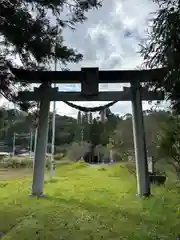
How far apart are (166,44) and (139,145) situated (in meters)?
3.53

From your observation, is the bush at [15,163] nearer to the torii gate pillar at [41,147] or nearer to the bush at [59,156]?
the bush at [59,156]

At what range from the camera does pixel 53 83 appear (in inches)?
215

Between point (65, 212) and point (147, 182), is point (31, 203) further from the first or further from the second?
point (147, 182)

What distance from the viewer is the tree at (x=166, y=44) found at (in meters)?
1.79

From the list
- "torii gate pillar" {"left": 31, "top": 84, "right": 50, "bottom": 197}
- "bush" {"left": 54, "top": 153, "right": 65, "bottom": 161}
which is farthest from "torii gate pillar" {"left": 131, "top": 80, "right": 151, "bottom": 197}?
"bush" {"left": 54, "top": 153, "right": 65, "bottom": 161}

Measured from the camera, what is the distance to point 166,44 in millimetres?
1883

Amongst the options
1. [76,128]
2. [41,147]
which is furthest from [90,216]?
[76,128]

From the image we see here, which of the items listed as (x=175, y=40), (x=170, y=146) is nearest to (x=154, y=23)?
(x=175, y=40)

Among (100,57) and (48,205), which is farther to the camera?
(100,57)

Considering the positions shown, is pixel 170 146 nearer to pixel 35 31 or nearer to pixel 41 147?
pixel 41 147

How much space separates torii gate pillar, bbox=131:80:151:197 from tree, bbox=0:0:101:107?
212 centimetres

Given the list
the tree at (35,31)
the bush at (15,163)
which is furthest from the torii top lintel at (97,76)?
the bush at (15,163)

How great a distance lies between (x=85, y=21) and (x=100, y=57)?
192 centimetres

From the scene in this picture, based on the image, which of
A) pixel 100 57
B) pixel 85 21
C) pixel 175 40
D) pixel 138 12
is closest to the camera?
pixel 175 40
